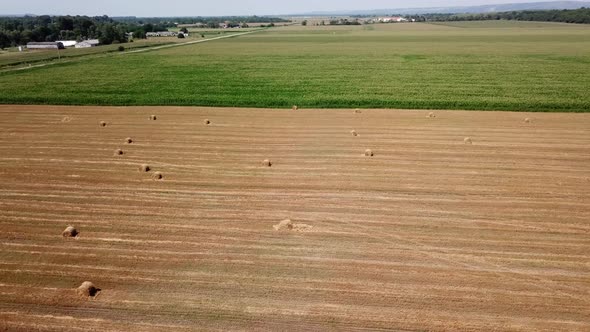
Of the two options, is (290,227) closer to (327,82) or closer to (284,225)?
(284,225)

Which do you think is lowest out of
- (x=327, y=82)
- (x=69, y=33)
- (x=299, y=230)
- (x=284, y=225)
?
(x=299, y=230)

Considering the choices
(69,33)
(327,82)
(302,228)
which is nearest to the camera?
(302,228)

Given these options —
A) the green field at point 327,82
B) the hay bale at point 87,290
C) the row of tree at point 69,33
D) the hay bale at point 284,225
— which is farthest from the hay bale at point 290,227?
the row of tree at point 69,33

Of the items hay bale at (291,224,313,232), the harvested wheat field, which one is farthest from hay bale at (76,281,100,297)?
hay bale at (291,224,313,232)

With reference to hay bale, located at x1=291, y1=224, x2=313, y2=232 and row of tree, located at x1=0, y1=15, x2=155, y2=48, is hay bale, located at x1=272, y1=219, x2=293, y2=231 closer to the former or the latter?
hay bale, located at x1=291, y1=224, x2=313, y2=232

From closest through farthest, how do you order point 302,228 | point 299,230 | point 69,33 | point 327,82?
1. point 299,230
2. point 302,228
3. point 327,82
4. point 69,33

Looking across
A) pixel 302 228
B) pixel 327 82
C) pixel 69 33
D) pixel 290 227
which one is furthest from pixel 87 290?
pixel 69 33

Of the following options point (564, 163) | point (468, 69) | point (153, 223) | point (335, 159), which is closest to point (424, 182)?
point (335, 159)
